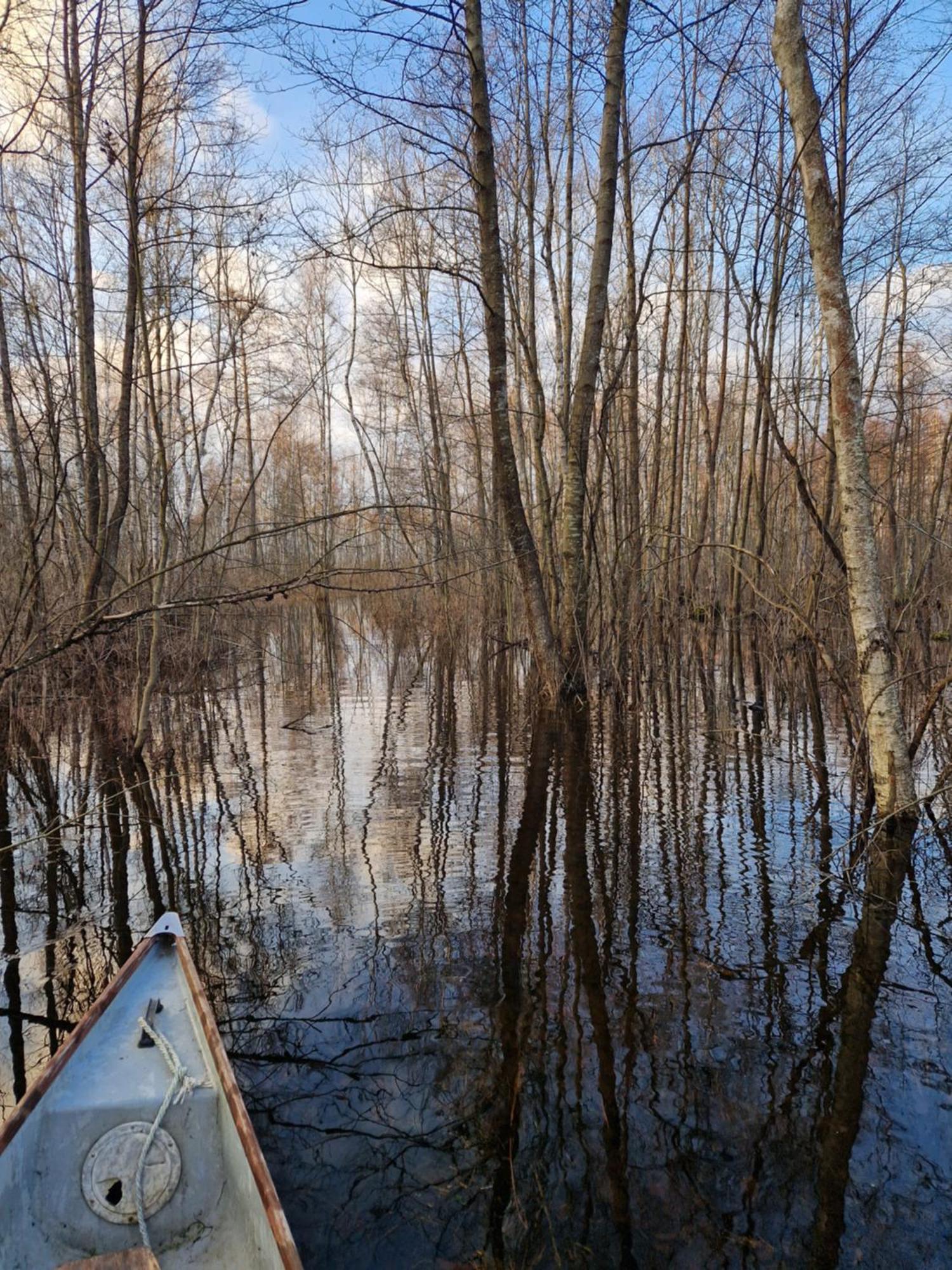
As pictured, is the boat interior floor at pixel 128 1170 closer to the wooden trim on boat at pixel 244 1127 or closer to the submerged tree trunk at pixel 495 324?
the wooden trim on boat at pixel 244 1127

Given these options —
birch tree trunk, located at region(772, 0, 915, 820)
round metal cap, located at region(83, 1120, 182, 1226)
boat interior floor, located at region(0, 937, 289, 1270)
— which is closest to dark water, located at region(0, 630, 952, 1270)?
boat interior floor, located at region(0, 937, 289, 1270)

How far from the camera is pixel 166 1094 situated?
233cm

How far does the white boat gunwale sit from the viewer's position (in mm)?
1746

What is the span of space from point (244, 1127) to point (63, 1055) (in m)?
0.74

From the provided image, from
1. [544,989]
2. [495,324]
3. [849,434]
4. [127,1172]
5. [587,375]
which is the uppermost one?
[495,324]

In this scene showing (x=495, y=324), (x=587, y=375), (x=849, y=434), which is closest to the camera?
(x=849, y=434)

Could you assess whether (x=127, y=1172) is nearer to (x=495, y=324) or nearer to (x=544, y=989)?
(x=544, y=989)

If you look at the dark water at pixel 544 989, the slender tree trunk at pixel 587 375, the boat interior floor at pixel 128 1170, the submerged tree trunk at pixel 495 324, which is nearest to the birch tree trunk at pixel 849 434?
the dark water at pixel 544 989

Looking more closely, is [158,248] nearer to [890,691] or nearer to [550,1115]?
[890,691]

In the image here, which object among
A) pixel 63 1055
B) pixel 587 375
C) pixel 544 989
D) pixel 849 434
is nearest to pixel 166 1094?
pixel 63 1055

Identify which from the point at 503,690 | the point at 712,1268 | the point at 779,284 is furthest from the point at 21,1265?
the point at 779,284

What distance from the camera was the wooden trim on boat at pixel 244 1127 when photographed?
1.68 m

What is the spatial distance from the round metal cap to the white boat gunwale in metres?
0.22

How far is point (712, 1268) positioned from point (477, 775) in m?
5.22
